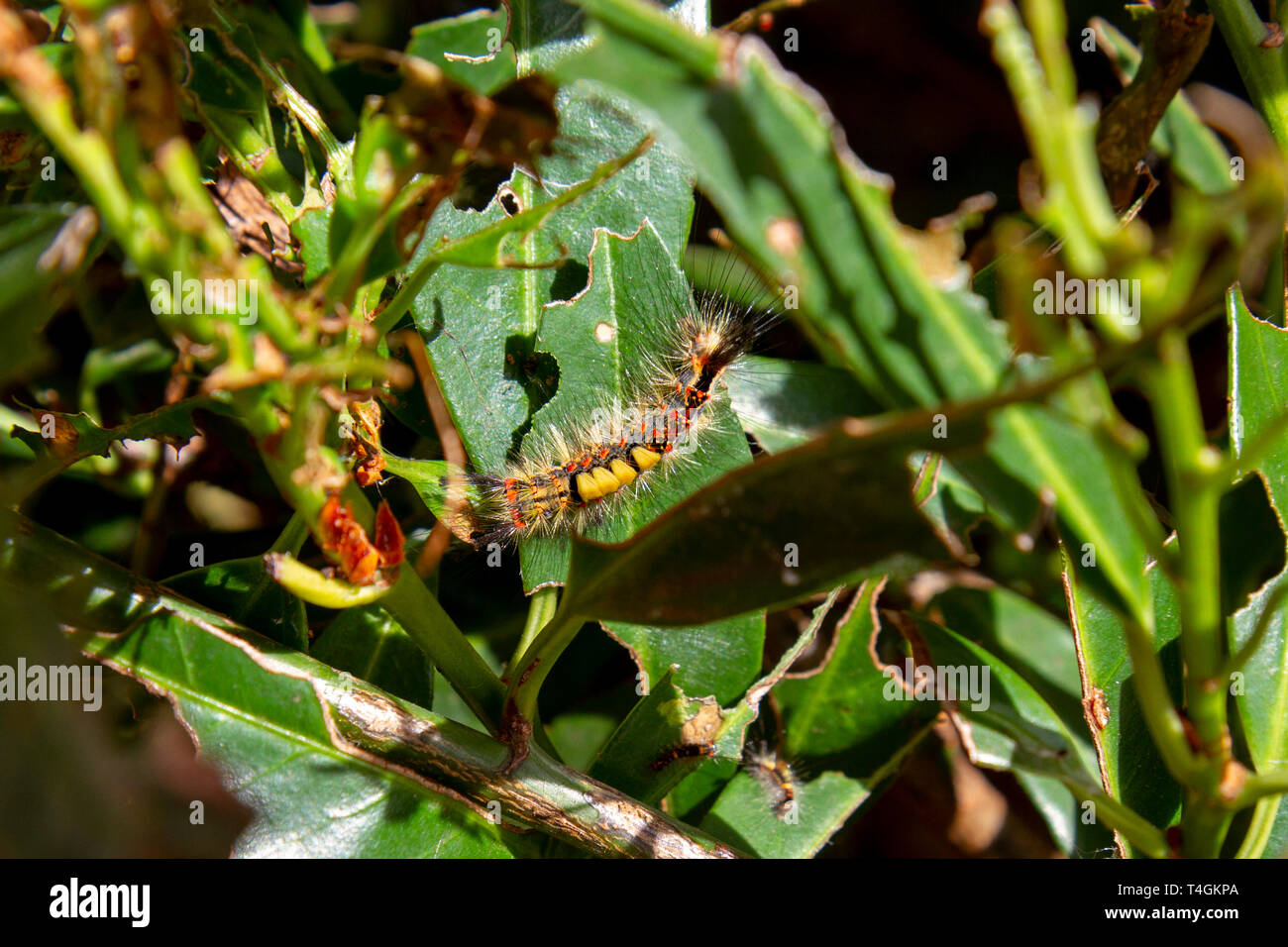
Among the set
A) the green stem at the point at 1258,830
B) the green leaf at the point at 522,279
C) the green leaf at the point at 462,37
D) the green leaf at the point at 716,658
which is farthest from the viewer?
the green leaf at the point at 462,37

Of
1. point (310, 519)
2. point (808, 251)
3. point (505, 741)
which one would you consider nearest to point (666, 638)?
point (505, 741)

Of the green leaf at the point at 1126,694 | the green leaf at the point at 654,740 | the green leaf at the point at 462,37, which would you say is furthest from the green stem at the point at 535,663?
the green leaf at the point at 462,37

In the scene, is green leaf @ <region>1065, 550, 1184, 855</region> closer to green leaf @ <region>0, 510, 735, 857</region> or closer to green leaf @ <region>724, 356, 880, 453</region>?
green leaf @ <region>724, 356, 880, 453</region>

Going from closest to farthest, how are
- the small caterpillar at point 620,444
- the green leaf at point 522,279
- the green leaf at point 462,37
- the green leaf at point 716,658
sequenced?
1. the green leaf at point 522,279
2. the green leaf at point 716,658
3. the small caterpillar at point 620,444
4. the green leaf at point 462,37

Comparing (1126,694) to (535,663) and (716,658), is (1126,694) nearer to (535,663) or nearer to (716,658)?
(716,658)

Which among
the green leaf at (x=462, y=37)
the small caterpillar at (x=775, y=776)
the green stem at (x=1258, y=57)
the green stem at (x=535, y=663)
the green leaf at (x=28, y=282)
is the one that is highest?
the green leaf at (x=462, y=37)

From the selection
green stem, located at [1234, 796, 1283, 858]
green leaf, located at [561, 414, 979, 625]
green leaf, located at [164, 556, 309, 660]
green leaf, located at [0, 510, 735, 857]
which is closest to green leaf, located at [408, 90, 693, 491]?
green leaf, located at [164, 556, 309, 660]

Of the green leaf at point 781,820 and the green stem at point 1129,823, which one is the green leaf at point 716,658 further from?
the green stem at point 1129,823
